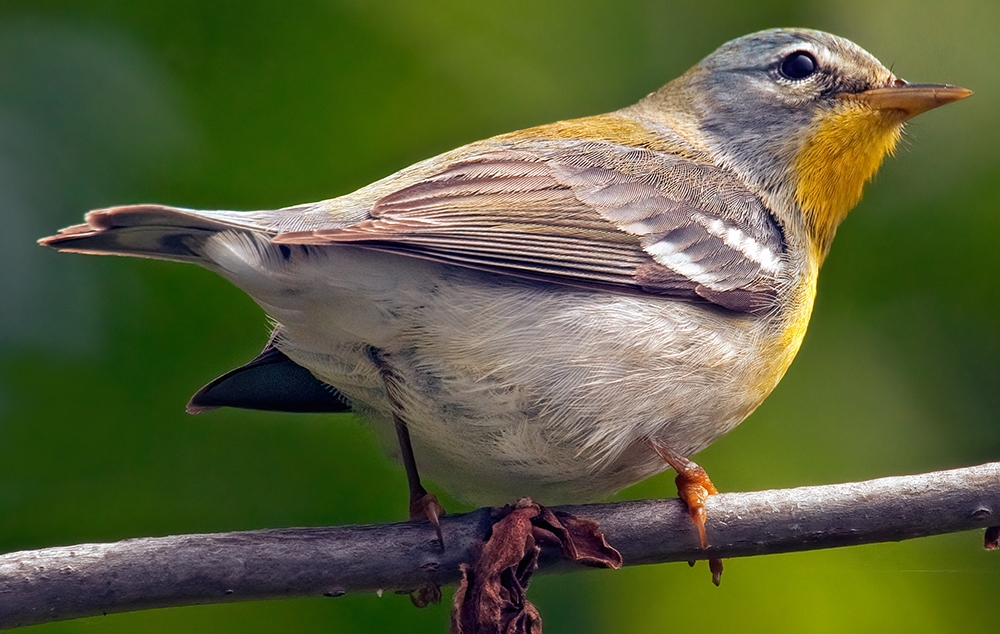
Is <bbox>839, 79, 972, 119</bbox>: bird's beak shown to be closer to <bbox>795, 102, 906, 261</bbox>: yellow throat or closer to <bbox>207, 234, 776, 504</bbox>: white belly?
<bbox>795, 102, 906, 261</bbox>: yellow throat

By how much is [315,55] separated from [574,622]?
2.19m

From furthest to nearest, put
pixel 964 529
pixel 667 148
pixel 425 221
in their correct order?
pixel 667 148, pixel 425 221, pixel 964 529

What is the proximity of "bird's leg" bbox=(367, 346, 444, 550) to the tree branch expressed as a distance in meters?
0.23

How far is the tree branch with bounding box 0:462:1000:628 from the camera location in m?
2.41

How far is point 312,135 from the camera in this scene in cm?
367

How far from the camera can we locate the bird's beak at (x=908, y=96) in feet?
11.8

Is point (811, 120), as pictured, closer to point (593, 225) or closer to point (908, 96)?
point (908, 96)

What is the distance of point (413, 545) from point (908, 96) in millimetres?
2454

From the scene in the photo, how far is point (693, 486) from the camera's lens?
2.87 m

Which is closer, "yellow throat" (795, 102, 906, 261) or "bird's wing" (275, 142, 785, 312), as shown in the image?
"bird's wing" (275, 142, 785, 312)

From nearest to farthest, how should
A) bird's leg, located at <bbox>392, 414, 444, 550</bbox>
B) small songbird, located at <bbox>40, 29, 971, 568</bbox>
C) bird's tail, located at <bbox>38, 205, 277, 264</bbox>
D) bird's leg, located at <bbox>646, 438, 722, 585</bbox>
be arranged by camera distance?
bird's tail, located at <bbox>38, 205, 277, 264</bbox>
bird's leg, located at <bbox>646, 438, 722, 585</bbox>
small songbird, located at <bbox>40, 29, 971, 568</bbox>
bird's leg, located at <bbox>392, 414, 444, 550</bbox>

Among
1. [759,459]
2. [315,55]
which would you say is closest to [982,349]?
[759,459]

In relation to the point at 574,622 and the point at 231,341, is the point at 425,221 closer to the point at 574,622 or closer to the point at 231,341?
the point at 231,341

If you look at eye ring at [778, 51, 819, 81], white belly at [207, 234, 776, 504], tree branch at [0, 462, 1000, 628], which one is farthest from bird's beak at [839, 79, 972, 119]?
tree branch at [0, 462, 1000, 628]
